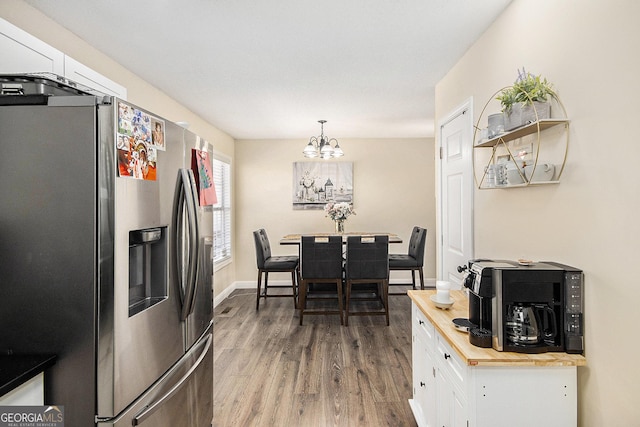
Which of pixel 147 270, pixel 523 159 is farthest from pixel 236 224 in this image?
pixel 523 159

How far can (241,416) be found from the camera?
7.54 ft

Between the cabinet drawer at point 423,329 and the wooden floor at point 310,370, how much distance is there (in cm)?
62

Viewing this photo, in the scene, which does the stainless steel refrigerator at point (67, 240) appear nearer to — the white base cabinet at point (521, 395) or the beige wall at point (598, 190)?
the white base cabinet at point (521, 395)

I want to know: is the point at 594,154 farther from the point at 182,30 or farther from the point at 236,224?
the point at 236,224

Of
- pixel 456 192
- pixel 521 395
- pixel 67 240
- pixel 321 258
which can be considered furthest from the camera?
pixel 321 258

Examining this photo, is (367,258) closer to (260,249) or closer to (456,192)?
(260,249)

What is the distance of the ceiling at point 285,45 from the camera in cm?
194

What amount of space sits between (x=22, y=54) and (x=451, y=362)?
230 centimetres

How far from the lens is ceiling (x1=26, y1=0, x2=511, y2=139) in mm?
1942

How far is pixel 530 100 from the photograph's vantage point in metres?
1.48

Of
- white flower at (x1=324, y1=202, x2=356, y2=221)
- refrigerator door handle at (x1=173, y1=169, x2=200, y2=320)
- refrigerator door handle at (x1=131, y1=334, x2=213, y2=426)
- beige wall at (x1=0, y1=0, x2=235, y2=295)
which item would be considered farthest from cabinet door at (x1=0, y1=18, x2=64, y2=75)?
white flower at (x1=324, y1=202, x2=356, y2=221)

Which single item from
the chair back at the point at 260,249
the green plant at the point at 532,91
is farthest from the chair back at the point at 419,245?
the green plant at the point at 532,91

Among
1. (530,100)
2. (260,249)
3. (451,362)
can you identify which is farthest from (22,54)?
(260,249)

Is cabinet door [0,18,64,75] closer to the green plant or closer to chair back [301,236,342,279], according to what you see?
the green plant
